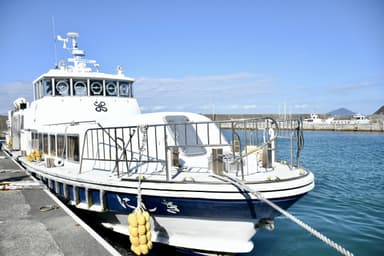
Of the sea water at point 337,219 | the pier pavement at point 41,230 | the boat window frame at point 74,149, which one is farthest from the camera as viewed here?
the boat window frame at point 74,149

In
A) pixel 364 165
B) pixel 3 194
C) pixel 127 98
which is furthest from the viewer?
pixel 364 165

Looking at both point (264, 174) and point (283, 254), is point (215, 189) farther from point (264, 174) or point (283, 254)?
point (283, 254)

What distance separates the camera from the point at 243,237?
4770 millimetres

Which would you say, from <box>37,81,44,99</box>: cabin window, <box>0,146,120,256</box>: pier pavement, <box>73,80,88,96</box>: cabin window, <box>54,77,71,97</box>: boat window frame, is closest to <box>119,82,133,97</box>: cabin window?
<box>73,80,88,96</box>: cabin window

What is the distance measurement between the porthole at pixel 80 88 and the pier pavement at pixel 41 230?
336 centimetres

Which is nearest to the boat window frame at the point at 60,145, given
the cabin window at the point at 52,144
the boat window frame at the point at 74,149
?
the boat window frame at the point at 74,149

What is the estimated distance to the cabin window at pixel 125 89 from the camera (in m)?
9.68

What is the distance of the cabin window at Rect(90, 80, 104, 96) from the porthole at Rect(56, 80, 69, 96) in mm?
756

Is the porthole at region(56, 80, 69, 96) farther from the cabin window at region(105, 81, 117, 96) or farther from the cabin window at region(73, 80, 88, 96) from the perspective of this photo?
the cabin window at region(105, 81, 117, 96)

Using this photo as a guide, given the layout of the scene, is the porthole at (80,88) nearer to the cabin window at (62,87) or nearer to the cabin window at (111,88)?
the cabin window at (62,87)

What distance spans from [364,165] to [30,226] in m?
17.3

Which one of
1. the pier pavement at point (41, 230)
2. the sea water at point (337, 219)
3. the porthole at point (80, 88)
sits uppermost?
the porthole at point (80, 88)

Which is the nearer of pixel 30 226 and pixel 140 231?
pixel 140 231

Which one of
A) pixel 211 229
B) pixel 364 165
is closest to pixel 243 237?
pixel 211 229
